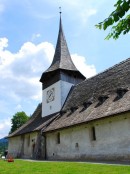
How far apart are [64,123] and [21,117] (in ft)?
128

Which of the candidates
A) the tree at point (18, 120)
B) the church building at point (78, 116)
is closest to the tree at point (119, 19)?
the church building at point (78, 116)

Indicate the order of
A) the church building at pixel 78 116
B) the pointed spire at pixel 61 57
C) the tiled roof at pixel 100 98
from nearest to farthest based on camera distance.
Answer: the church building at pixel 78 116 < the tiled roof at pixel 100 98 < the pointed spire at pixel 61 57

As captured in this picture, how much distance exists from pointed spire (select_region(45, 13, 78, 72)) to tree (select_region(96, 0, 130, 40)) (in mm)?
28251

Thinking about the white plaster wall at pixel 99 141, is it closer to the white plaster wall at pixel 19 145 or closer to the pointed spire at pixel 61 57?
the white plaster wall at pixel 19 145

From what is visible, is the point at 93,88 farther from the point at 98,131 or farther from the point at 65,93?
the point at 98,131

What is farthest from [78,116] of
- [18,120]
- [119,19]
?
[18,120]

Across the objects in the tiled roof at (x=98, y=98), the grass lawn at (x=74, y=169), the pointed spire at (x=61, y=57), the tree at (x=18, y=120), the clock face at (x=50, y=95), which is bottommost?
the grass lawn at (x=74, y=169)

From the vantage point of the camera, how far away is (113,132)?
18.4 m

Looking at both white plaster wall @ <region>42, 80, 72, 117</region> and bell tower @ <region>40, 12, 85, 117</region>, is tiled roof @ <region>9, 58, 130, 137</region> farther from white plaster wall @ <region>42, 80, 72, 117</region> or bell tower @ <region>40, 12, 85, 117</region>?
bell tower @ <region>40, 12, 85, 117</region>

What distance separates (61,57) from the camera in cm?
3538

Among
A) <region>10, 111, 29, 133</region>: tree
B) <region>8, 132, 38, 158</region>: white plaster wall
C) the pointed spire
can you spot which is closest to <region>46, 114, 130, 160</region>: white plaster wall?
<region>8, 132, 38, 158</region>: white plaster wall

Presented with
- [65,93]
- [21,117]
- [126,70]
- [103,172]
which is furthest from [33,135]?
[21,117]

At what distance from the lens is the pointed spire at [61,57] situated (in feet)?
110

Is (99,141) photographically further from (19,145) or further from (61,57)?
(61,57)
